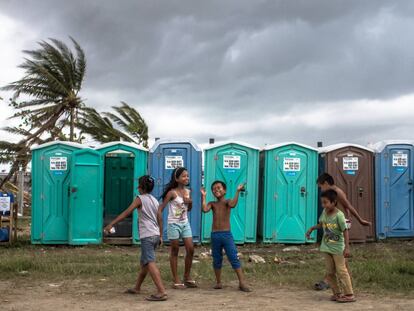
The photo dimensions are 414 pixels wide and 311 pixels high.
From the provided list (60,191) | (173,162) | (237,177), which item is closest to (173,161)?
(173,162)

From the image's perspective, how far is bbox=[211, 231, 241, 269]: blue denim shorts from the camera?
5.66m

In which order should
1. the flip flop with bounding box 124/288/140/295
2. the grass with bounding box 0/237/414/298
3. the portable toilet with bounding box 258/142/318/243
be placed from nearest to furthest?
the flip flop with bounding box 124/288/140/295, the grass with bounding box 0/237/414/298, the portable toilet with bounding box 258/142/318/243

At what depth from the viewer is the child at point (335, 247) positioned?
523 centimetres

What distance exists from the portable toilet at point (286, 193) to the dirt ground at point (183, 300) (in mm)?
4135

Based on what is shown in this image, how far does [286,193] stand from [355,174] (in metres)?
1.34

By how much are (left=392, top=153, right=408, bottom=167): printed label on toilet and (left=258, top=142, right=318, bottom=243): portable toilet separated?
5.42ft

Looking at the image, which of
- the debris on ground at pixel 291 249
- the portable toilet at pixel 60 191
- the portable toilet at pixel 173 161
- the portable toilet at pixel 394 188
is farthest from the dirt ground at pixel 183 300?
the portable toilet at pixel 394 188

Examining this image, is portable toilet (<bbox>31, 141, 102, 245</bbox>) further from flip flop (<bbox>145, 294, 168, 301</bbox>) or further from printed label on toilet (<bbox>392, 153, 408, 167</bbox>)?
printed label on toilet (<bbox>392, 153, 408, 167</bbox>)

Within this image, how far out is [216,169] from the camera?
990cm

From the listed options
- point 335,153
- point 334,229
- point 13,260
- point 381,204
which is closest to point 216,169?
point 335,153

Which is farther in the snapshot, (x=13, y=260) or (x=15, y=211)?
(x=15, y=211)

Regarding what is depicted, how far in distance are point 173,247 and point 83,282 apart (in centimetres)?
127

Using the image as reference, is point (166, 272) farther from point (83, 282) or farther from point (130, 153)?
point (130, 153)

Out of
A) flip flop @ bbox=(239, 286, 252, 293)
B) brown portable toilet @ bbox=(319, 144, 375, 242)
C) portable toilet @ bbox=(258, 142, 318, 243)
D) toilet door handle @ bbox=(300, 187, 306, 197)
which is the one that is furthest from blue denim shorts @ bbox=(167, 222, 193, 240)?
brown portable toilet @ bbox=(319, 144, 375, 242)
